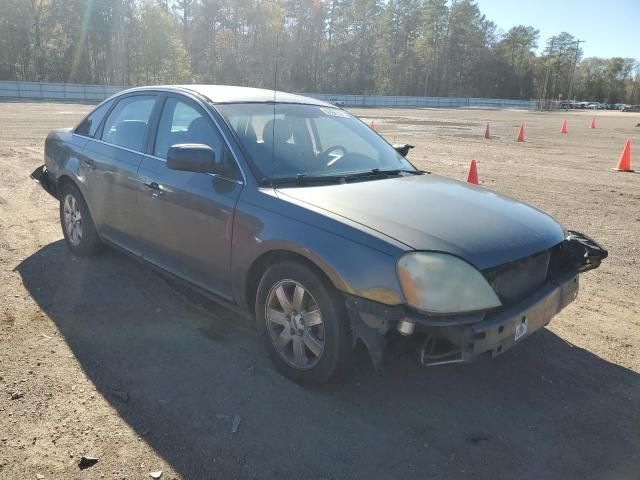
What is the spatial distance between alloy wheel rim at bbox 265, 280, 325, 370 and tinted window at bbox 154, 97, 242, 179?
85 centimetres

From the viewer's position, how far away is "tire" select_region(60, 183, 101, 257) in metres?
5.12

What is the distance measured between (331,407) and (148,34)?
7445cm

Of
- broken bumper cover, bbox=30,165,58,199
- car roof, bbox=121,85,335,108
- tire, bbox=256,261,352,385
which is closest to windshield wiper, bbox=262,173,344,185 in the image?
tire, bbox=256,261,352,385

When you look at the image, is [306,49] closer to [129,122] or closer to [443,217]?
[129,122]

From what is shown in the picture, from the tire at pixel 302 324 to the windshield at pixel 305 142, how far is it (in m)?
0.74

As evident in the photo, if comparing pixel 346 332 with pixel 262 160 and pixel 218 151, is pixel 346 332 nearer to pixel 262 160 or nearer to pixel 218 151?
pixel 262 160

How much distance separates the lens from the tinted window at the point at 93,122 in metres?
5.14

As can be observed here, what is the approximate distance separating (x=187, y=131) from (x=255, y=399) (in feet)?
6.77

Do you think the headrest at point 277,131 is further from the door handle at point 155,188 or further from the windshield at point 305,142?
the door handle at point 155,188

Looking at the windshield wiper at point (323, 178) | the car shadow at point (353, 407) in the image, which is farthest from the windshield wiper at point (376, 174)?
the car shadow at point (353, 407)

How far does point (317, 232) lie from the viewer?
295 centimetres

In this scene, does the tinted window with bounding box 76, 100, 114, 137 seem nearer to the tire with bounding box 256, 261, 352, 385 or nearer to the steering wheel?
the steering wheel

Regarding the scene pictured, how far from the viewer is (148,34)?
68625mm

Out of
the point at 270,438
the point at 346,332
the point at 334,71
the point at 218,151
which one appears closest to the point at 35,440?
the point at 270,438
